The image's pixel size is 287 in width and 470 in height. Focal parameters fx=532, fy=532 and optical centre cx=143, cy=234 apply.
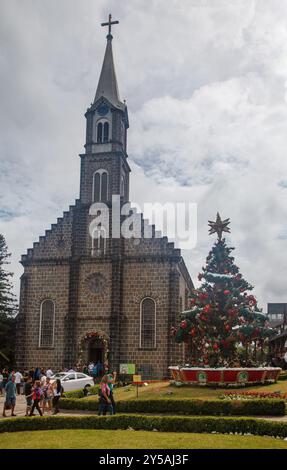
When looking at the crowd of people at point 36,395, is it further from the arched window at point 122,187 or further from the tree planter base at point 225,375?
the arched window at point 122,187

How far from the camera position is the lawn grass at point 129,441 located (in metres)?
14.6

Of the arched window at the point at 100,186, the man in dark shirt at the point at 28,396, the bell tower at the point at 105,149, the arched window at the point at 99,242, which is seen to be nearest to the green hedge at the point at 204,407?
the man in dark shirt at the point at 28,396

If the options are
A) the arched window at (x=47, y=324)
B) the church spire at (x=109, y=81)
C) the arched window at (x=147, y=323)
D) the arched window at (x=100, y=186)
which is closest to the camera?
the arched window at (x=147, y=323)

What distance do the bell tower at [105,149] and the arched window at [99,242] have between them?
107 inches

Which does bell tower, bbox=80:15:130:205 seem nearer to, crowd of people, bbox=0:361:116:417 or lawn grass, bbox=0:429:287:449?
crowd of people, bbox=0:361:116:417

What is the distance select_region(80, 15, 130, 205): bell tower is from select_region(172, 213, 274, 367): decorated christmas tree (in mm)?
17755

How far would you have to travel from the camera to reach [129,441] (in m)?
15.5

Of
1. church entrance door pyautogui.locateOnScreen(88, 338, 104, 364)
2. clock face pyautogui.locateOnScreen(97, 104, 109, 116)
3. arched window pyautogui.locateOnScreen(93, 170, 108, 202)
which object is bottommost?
church entrance door pyautogui.locateOnScreen(88, 338, 104, 364)

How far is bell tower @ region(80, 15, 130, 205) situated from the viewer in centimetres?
4625

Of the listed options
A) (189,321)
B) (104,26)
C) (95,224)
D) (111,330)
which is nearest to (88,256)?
(95,224)

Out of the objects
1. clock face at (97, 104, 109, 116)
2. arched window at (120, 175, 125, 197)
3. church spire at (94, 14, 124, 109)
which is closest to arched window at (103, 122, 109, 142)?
clock face at (97, 104, 109, 116)

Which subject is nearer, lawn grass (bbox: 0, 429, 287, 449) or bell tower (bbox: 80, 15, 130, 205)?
lawn grass (bbox: 0, 429, 287, 449)
